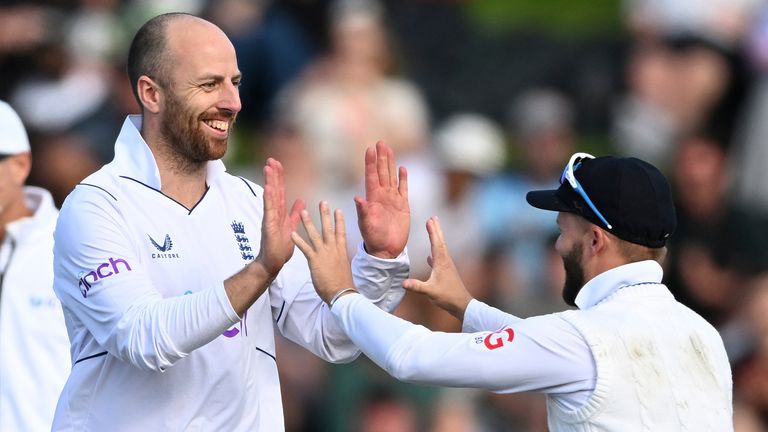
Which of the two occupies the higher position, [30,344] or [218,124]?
[218,124]

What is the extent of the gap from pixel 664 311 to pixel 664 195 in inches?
14.9

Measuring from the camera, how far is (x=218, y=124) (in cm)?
460

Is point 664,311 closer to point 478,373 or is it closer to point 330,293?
point 478,373

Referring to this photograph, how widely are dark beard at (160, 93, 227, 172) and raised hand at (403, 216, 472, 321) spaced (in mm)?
792

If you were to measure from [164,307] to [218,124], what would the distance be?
2.48 ft

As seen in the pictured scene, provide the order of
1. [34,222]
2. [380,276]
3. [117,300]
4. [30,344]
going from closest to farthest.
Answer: [117,300]
[380,276]
[30,344]
[34,222]

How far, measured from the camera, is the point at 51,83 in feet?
34.3

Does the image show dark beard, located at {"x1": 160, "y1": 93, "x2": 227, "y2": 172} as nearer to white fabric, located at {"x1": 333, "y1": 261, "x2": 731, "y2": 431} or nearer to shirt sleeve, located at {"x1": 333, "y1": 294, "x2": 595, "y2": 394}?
white fabric, located at {"x1": 333, "y1": 261, "x2": 731, "y2": 431}

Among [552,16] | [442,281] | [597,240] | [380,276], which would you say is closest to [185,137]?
[380,276]

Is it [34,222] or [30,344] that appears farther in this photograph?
[34,222]

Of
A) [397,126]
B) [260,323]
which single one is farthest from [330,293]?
[397,126]

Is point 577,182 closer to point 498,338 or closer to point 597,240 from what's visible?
point 597,240

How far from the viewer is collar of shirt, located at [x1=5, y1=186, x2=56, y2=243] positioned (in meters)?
5.76

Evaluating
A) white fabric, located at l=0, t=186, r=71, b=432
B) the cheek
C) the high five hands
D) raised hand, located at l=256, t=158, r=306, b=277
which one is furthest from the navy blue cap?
white fabric, located at l=0, t=186, r=71, b=432
